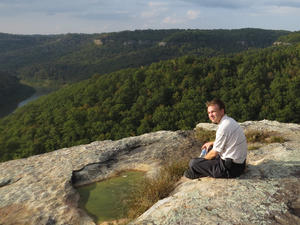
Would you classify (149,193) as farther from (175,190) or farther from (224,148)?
(224,148)

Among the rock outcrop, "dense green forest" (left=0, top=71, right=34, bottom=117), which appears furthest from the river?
the rock outcrop

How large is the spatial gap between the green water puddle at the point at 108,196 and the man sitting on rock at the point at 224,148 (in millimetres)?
2114

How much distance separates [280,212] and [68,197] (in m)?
4.73

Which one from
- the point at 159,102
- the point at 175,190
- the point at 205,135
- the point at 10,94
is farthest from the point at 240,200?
the point at 10,94

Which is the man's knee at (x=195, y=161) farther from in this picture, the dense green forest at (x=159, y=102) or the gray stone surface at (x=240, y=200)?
the dense green forest at (x=159, y=102)

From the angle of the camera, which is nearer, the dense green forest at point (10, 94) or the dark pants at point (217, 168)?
the dark pants at point (217, 168)

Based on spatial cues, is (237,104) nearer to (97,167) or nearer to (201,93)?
(201,93)

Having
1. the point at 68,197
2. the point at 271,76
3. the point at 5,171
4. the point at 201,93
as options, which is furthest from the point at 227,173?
the point at 271,76

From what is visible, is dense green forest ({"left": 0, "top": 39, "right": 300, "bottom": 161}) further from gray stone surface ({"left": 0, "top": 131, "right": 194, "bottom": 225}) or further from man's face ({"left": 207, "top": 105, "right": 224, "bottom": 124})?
man's face ({"left": 207, "top": 105, "right": 224, "bottom": 124})

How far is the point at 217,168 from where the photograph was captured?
16.3ft

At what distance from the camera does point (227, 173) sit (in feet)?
16.2

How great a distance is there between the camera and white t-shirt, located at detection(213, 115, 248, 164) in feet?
15.2

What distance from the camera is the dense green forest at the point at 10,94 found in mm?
112125

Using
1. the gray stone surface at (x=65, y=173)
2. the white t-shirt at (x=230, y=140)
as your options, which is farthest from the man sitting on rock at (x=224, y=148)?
the gray stone surface at (x=65, y=173)
